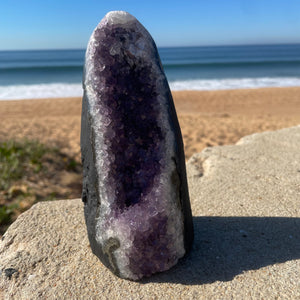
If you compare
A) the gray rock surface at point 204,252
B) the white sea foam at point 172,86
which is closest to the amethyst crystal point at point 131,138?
the gray rock surface at point 204,252

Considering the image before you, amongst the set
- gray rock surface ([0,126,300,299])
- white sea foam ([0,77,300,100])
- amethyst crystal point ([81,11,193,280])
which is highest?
amethyst crystal point ([81,11,193,280])

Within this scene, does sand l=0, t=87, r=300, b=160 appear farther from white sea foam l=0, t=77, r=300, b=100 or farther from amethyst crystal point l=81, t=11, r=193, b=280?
amethyst crystal point l=81, t=11, r=193, b=280

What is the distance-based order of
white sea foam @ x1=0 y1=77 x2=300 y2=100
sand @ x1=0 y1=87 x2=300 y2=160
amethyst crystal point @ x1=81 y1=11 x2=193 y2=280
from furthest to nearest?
white sea foam @ x1=0 y1=77 x2=300 y2=100, sand @ x1=0 y1=87 x2=300 y2=160, amethyst crystal point @ x1=81 y1=11 x2=193 y2=280

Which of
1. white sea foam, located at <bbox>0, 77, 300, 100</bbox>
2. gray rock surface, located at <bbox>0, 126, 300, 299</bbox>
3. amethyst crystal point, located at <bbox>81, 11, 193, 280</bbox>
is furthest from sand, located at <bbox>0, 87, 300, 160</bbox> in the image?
amethyst crystal point, located at <bbox>81, 11, 193, 280</bbox>

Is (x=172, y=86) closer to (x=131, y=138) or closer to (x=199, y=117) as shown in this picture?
(x=199, y=117)

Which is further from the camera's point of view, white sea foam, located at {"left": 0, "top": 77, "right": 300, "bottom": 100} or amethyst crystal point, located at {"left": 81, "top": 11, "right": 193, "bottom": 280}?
white sea foam, located at {"left": 0, "top": 77, "right": 300, "bottom": 100}

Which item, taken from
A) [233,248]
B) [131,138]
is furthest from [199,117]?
[131,138]

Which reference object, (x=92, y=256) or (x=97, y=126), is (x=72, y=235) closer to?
(x=92, y=256)
